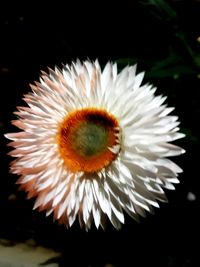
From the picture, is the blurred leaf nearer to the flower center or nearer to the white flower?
the white flower

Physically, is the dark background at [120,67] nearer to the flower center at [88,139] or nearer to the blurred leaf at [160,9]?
the blurred leaf at [160,9]

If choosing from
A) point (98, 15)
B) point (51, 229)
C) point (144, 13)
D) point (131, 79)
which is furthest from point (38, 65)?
point (131, 79)

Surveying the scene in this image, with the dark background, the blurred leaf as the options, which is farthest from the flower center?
the blurred leaf

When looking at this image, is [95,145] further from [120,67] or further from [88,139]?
[120,67]

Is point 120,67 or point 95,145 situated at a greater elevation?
point 120,67

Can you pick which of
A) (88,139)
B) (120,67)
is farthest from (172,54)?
(88,139)

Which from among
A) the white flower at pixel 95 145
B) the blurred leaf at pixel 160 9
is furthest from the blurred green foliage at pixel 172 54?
the white flower at pixel 95 145
